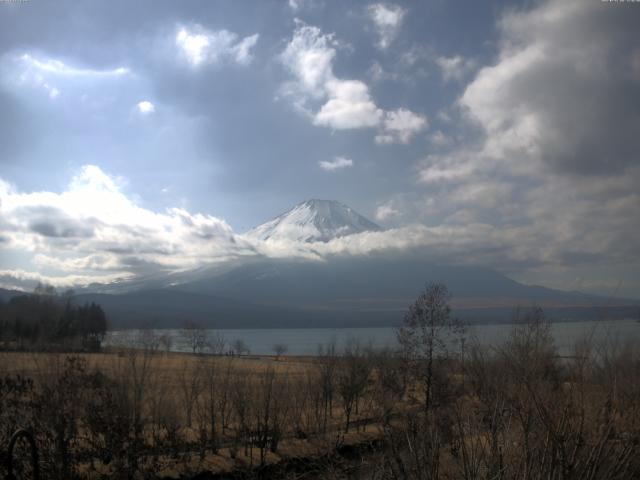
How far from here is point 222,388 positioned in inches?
1077

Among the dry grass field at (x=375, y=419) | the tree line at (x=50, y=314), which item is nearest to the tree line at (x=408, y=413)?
the dry grass field at (x=375, y=419)

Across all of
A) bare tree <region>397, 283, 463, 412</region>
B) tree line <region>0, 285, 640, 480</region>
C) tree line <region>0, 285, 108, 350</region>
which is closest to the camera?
tree line <region>0, 285, 640, 480</region>

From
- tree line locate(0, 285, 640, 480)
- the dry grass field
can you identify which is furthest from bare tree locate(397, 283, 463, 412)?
the dry grass field

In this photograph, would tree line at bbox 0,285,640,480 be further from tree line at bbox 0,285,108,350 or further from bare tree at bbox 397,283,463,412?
tree line at bbox 0,285,108,350

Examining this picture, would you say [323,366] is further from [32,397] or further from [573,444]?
[573,444]

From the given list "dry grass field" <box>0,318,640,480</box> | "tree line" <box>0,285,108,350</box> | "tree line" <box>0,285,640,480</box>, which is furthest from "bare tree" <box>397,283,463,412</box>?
"tree line" <box>0,285,108,350</box>

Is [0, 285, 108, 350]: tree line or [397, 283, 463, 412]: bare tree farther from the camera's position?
[0, 285, 108, 350]: tree line

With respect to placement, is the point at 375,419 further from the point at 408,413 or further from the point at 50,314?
the point at 50,314

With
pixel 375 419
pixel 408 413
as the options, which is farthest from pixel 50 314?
pixel 408 413

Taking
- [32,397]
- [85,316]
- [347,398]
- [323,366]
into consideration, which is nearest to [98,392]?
[32,397]

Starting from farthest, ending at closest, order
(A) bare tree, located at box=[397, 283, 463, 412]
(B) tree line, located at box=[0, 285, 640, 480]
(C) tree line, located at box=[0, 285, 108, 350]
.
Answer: (C) tree line, located at box=[0, 285, 108, 350] → (A) bare tree, located at box=[397, 283, 463, 412] → (B) tree line, located at box=[0, 285, 640, 480]

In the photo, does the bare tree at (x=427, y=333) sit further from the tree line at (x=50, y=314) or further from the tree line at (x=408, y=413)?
the tree line at (x=50, y=314)

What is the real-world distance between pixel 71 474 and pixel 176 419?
8.54m

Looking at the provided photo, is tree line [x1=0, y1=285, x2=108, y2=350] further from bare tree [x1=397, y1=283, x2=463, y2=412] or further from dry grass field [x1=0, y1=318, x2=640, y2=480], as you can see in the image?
bare tree [x1=397, y1=283, x2=463, y2=412]
